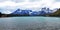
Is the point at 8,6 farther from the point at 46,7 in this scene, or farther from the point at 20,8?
the point at 46,7

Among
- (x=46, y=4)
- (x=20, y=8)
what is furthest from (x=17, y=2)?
(x=46, y=4)

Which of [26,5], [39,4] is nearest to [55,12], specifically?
[39,4]

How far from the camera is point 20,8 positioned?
7285 mm

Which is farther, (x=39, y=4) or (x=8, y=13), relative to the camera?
(x=39, y=4)

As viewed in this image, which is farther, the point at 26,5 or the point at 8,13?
the point at 26,5

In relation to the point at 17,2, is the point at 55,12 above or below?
below

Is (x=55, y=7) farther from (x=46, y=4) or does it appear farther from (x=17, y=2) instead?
(x=17, y=2)

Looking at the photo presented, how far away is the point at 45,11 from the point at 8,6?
1714 mm

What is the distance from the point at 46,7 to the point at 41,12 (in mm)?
344

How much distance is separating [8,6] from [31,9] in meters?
1.12

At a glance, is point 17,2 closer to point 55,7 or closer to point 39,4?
point 39,4

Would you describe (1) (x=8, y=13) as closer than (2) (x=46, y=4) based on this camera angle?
Yes

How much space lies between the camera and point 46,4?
23.7 feet

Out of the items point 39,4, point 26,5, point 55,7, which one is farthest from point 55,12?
point 26,5
